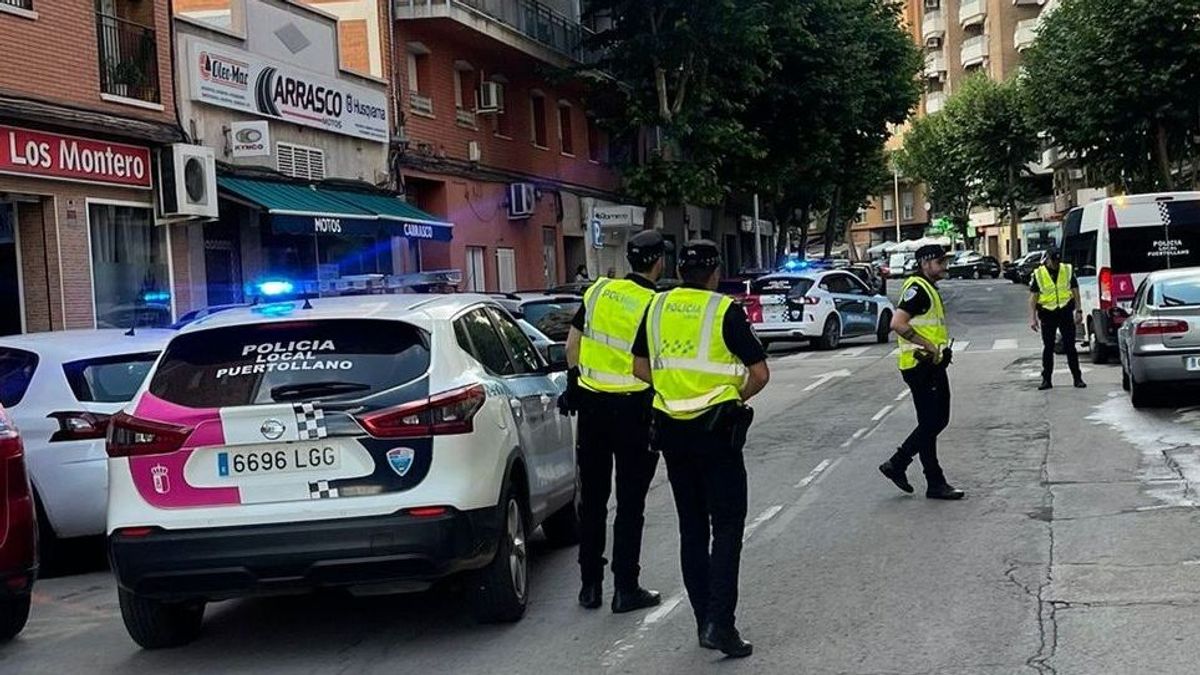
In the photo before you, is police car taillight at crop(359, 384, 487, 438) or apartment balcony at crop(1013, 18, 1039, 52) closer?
police car taillight at crop(359, 384, 487, 438)

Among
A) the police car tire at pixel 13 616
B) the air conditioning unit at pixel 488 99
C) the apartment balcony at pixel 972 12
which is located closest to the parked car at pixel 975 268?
the apartment balcony at pixel 972 12

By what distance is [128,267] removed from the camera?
59.0 feet

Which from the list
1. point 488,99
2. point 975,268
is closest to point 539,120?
point 488,99

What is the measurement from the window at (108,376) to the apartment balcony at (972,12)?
86640 mm

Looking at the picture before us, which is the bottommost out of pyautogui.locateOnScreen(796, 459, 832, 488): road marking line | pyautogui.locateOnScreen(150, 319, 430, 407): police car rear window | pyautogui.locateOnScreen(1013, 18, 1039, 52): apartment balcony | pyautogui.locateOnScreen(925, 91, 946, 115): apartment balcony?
pyautogui.locateOnScreen(796, 459, 832, 488): road marking line

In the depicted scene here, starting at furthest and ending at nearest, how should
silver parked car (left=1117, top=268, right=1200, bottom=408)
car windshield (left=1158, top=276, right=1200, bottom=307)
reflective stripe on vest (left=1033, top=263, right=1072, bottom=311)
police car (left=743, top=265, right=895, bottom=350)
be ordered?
police car (left=743, top=265, right=895, bottom=350) < reflective stripe on vest (left=1033, top=263, right=1072, bottom=311) < car windshield (left=1158, top=276, right=1200, bottom=307) < silver parked car (left=1117, top=268, right=1200, bottom=408)

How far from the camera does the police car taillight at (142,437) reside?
629cm

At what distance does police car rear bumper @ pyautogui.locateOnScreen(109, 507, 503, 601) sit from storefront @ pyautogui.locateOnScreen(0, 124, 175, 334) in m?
10.2

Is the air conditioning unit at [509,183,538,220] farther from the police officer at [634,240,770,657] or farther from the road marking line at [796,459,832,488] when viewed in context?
the police officer at [634,240,770,657]

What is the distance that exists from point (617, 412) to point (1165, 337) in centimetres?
894

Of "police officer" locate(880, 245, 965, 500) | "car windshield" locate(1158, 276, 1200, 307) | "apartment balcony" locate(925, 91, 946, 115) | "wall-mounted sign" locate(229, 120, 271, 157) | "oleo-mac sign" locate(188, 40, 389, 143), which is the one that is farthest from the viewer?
"apartment balcony" locate(925, 91, 946, 115)

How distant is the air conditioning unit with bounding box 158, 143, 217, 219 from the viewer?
18078 millimetres

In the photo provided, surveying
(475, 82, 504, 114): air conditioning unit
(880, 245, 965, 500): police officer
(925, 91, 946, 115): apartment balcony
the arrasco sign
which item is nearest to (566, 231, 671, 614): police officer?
(880, 245, 965, 500): police officer

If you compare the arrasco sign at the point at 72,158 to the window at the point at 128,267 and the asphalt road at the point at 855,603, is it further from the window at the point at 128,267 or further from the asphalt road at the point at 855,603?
the asphalt road at the point at 855,603
